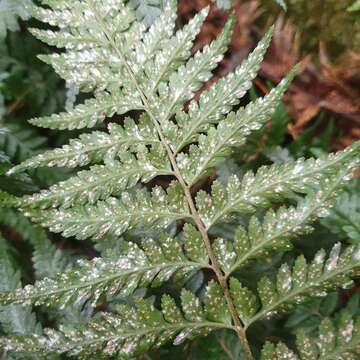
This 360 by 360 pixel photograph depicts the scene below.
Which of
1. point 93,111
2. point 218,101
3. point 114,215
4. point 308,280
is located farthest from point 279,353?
point 93,111

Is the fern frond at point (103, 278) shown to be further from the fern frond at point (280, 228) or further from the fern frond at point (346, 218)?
the fern frond at point (346, 218)

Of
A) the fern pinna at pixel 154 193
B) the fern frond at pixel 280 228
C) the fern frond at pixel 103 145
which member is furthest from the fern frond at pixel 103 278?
the fern frond at pixel 103 145

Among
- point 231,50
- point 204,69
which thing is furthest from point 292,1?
point 204,69

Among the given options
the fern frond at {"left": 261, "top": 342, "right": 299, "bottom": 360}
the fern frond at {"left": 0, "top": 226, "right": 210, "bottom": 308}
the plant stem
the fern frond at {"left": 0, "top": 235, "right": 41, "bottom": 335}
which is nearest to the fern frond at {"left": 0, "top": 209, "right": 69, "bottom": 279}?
the fern frond at {"left": 0, "top": 235, "right": 41, "bottom": 335}

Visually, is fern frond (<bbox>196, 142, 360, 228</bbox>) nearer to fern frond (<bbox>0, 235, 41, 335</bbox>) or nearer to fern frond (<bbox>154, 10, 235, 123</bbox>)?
fern frond (<bbox>154, 10, 235, 123</bbox>)

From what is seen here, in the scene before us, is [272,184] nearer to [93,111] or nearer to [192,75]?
[192,75]
